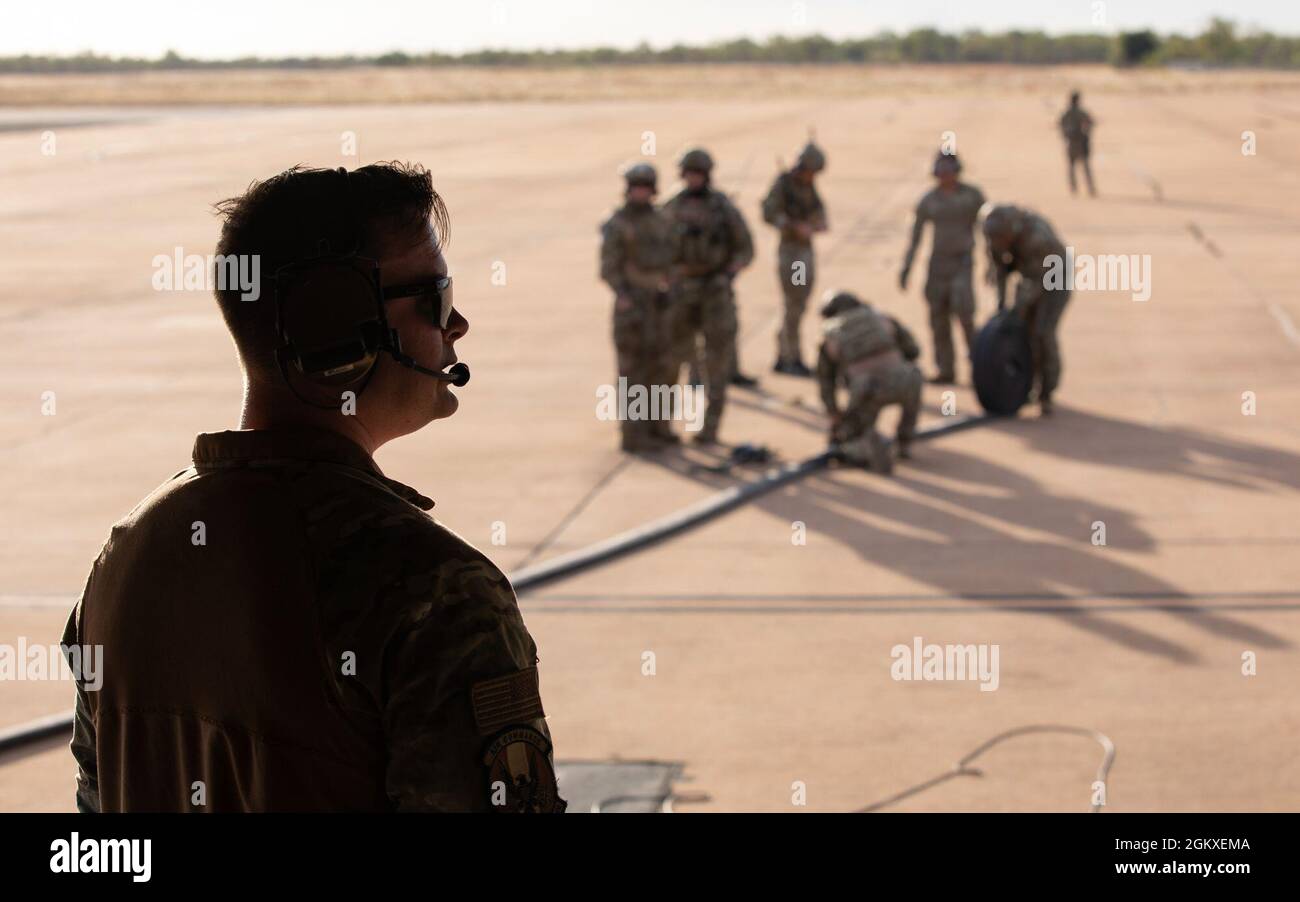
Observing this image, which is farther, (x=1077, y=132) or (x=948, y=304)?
(x=1077, y=132)

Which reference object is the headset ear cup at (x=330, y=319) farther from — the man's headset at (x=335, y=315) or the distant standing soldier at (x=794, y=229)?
the distant standing soldier at (x=794, y=229)

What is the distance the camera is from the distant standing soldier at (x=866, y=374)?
11055 millimetres

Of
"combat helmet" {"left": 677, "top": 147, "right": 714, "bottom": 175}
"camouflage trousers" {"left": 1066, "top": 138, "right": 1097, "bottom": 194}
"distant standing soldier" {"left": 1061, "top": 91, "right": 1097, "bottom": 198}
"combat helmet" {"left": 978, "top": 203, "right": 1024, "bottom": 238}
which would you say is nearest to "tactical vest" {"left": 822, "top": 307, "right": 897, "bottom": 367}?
"combat helmet" {"left": 978, "top": 203, "right": 1024, "bottom": 238}

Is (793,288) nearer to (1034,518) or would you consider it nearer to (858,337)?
(858,337)

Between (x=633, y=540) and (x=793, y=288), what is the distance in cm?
562

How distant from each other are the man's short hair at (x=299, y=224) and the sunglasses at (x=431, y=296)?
0.20ft

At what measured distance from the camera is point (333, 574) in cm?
202

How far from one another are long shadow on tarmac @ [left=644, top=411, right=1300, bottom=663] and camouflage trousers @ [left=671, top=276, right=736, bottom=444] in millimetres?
908

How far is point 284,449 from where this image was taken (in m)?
2.15

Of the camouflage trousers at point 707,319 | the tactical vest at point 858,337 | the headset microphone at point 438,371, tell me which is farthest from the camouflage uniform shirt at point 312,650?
the camouflage trousers at point 707,319

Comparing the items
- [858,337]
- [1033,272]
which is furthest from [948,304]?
[858,337]

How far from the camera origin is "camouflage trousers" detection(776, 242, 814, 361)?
14589 mm

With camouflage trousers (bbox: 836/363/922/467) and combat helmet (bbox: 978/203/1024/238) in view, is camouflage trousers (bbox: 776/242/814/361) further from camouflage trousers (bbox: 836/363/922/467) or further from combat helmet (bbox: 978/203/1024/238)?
camouflage trousers (bbox: 836/363/922/467)
